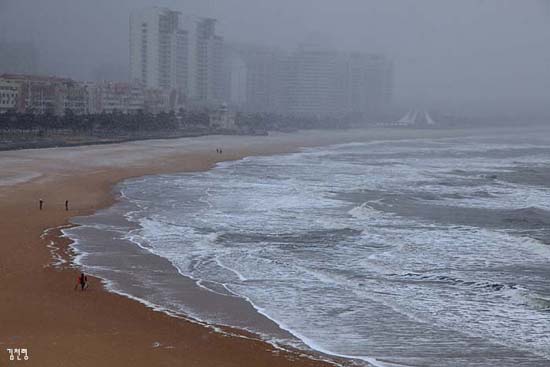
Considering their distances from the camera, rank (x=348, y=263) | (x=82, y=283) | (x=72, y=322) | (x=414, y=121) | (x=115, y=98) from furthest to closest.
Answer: (x=414, y=121), (x=115, y=98), (x=348, y=263), (x=82, y=283), (x=72, y=322)

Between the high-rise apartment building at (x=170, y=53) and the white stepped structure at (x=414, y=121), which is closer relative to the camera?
the high-rise apartment building at (x=170, y=53)

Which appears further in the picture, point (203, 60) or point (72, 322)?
point (203, 60)

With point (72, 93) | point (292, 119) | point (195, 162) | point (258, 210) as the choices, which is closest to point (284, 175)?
point (195, 162)

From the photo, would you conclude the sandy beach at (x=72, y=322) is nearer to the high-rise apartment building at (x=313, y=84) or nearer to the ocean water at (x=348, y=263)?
the ocean water at (x=348, y=263)

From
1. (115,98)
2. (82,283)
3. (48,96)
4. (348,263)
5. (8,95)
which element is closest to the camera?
(82,283)

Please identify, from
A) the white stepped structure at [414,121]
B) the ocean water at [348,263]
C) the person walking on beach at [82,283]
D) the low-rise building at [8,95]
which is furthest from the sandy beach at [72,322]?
the white stepped structure at [414,121]

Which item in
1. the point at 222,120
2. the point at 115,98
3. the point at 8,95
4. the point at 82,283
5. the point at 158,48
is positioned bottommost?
the point at 82,283

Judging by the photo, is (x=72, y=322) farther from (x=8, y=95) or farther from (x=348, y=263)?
(x=8, y=95)

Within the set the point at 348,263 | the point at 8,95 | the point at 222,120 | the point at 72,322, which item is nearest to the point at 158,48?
the point at 222,120
